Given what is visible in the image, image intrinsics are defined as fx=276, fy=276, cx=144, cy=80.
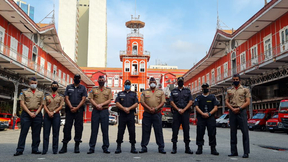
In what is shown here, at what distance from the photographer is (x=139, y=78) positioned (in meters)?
53.8

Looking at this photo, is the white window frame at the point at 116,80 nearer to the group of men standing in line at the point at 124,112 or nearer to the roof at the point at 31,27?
the roof at the point at 31,27

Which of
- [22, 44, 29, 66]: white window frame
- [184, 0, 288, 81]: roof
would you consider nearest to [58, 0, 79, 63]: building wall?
[184, 0, 288, 81]: roof

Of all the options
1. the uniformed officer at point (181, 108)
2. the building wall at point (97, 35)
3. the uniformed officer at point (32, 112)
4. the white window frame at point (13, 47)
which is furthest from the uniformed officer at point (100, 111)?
the building wall at point (97, 35)

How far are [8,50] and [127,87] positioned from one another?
16.0 m

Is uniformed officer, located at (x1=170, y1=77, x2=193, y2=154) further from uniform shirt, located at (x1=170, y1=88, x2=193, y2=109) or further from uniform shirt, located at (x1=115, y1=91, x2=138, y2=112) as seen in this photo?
uniform shirt, located at (x1=115, y1=91, x2=138, y2=112)

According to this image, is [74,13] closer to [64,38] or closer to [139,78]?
[64,38]

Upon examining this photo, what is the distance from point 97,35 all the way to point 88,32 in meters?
3.12

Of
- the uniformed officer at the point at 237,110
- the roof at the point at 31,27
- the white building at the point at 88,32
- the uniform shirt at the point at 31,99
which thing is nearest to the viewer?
the uniformed officer at the point at 237,110

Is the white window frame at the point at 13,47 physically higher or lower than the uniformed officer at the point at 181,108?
higher

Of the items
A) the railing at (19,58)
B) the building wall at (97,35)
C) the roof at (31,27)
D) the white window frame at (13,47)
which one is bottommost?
→ the railing at (19,58)

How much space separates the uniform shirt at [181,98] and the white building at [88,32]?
7351 cm

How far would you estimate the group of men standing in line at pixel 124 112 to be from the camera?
276 inches

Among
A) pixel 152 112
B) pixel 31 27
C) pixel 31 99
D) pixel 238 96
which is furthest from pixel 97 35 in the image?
A: pixel 238 96

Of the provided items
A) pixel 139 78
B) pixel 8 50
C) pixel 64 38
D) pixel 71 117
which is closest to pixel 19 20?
pixel 8 50
